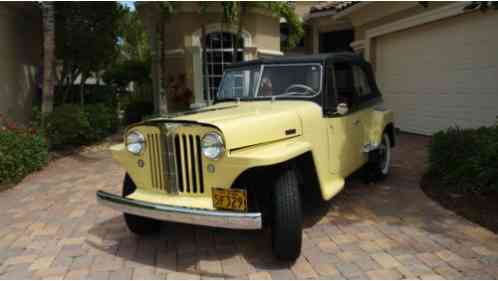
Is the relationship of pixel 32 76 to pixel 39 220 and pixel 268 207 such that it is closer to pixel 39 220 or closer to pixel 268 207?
pixel 39 220

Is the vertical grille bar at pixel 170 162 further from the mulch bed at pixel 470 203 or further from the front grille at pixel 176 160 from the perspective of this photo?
the mulch bed at pixel 470 203

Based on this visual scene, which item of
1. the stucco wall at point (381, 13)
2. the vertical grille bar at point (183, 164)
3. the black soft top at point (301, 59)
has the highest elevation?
the stucco wall at point (381, 13)

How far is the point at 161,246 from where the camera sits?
143 inches

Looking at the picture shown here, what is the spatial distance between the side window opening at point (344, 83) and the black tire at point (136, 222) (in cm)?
239

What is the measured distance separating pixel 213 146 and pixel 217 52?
32.4 feet

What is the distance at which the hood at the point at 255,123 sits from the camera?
2.96 m

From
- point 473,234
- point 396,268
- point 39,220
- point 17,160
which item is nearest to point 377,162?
point 473,234

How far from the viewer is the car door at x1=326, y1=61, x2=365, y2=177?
3959 mm

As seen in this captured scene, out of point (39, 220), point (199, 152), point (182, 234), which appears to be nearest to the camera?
point (199, 152)

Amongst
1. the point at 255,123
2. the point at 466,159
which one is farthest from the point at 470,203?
the point at 255,123

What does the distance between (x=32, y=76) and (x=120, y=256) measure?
32.1 ft

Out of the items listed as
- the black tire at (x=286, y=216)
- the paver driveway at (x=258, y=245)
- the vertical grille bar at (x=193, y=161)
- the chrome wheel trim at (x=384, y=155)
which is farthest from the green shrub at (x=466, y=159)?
the vertical grille bar at (x=193, y=161)

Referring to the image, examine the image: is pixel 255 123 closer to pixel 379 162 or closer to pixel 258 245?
pixel 258 245

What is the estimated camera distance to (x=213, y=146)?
115 inches
